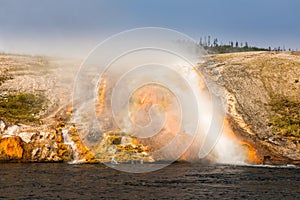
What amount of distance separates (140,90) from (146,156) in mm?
8437

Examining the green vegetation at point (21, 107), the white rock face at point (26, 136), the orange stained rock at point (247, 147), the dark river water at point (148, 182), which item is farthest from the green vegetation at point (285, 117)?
the green vegetation at point (21, 107)

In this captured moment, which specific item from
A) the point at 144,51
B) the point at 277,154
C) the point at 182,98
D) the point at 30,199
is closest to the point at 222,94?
the point at 182,98

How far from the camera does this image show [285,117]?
45062 millimetres

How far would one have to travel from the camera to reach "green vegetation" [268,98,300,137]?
43656 millimetres

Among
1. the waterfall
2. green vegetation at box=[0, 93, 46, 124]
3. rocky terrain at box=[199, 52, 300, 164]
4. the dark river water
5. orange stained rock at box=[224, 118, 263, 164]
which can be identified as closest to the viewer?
the dark river water

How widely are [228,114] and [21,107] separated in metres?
21.3

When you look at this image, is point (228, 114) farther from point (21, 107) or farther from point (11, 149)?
point (21, 107)

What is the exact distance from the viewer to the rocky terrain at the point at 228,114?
4006 centimetres

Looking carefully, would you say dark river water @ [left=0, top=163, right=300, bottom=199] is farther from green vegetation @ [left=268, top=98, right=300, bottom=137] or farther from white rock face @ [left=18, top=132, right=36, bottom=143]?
green vegetation @ [left=268, top=98, right=300, bottom=137]

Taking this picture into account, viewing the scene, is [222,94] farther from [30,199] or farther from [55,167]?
[30,199]

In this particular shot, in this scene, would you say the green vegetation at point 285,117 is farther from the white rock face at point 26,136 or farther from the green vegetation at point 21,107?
the green vegetation at point 21,107

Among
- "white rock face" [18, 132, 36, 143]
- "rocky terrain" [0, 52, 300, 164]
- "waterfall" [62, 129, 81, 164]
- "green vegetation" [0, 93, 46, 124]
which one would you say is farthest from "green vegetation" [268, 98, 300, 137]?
"green vegetation" [0, 93, 46, 124]

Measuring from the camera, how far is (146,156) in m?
40.3

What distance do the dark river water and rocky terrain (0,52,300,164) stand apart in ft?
10.6
